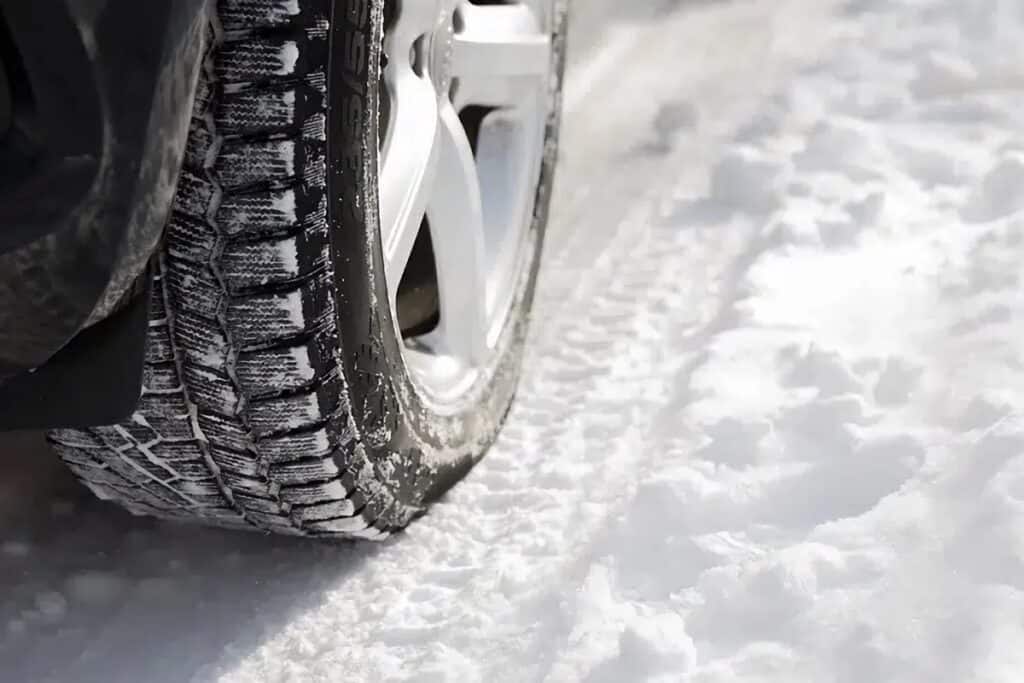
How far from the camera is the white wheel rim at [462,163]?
1.12 meters

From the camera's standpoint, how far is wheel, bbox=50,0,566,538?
809 mm

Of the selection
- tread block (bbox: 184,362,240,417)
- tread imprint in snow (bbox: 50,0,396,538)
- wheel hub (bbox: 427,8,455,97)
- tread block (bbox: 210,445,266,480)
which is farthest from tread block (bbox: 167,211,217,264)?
wheel hub (bbox: 427,8,455,97)

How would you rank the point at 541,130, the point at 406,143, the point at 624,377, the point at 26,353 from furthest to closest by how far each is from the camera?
the point at 541,130
the point at 624,377
the point at 406,143
the point at 26,353

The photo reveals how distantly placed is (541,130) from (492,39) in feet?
0.90

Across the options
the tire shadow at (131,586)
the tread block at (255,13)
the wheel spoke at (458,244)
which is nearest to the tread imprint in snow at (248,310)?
the tread block at (255,13)

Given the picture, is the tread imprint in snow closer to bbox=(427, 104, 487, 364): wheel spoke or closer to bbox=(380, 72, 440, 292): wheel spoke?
bbox=(380, 72, 440, 292): wheel spoke

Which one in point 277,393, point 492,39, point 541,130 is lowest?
point 541,130

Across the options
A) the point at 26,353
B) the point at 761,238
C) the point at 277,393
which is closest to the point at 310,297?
the point at 277,393

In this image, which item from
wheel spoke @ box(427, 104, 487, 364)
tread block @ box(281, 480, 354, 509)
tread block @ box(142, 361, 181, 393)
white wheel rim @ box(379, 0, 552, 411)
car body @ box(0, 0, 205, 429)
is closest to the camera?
car body @ box(0, 0, 205, 429)

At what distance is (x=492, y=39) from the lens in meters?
1.37

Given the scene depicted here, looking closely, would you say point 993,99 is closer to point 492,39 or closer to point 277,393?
point 492,39

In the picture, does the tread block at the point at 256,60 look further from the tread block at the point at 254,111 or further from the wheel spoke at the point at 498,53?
the wheel spoke at the point at 498,53

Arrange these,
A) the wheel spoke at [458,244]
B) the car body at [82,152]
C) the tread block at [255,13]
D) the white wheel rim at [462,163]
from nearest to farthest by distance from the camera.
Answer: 1. the car body at [82,152]
2. the tread block at [255,13]
3. the white wheel rim at [462,163]
4. the wheel spoke at [458,244]

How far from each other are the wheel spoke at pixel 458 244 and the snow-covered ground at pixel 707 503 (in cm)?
17
